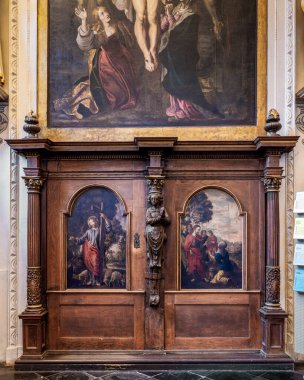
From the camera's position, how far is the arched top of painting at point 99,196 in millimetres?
4742

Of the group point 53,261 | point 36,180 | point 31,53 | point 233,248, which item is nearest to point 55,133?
point 36,180

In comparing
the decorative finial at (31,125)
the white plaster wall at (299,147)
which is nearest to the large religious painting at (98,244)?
the decorative finial at (31,125)

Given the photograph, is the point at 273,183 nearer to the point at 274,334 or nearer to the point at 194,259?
the point at 194,259

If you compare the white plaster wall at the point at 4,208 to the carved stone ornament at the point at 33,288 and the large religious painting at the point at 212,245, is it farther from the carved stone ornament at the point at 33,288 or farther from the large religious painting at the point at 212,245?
the large religious painting at the point at 212,245

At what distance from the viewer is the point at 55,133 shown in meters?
4.80

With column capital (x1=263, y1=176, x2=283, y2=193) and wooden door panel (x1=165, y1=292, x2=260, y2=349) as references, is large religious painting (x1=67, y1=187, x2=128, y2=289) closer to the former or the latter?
wooden door panel (x1=165, y1=292, x2=260, y2=349)

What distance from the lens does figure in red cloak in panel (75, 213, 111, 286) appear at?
4711 millimetres

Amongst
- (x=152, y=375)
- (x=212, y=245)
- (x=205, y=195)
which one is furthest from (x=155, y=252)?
(x=152, y=375)

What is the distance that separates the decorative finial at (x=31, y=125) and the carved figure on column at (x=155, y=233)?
1592 millimetres

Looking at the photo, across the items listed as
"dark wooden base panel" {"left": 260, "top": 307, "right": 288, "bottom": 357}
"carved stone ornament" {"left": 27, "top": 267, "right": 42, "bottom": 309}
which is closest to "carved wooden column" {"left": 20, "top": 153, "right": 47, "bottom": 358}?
"carved stone ornament" {"left": 27, "top": 267, "right": 42, "bottom": 309}

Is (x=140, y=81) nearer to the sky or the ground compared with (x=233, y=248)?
nearer to the sky

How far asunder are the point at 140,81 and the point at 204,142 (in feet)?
3.96

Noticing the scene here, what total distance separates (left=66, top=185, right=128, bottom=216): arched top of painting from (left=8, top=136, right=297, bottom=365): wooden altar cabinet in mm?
30

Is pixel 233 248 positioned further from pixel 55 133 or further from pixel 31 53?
pixel 31 53
